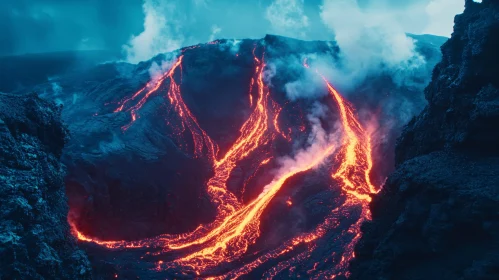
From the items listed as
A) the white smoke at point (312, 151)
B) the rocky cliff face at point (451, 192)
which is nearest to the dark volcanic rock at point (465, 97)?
the rocky cliff face at point (451, 192)

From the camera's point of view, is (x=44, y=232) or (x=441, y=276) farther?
(x=44, y=232)

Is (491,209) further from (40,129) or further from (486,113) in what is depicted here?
(40,129)

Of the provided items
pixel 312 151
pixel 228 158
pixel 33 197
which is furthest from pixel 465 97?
pixel 228 158

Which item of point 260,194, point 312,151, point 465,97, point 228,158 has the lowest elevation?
point 465,97

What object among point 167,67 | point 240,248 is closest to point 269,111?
point 167,67

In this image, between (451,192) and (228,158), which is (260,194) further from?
(451,192)

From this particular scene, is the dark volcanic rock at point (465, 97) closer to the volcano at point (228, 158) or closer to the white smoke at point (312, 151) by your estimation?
the volcano at point (228, 158)

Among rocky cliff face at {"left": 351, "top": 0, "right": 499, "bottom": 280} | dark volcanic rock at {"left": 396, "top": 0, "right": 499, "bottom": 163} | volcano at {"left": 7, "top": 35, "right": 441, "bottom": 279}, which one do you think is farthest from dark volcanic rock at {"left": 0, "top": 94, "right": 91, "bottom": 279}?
dark volcanic rock at {"left": 396, "top": 0, "right": 499, "bottom": 163}
